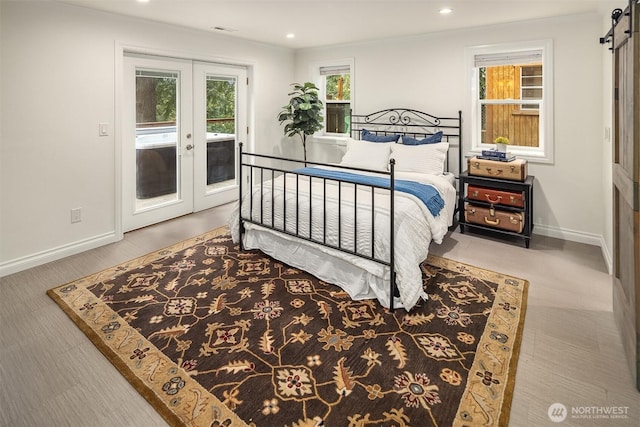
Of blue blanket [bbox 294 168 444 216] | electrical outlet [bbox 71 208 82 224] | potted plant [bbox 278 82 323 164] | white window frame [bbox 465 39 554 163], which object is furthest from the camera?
potted plant [bbox 278 82 323 164]

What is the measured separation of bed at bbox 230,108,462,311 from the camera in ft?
8.61

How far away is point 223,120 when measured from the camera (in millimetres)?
5359

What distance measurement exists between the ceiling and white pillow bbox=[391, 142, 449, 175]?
136 cm

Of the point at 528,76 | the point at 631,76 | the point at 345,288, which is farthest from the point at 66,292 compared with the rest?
the point at 528,76

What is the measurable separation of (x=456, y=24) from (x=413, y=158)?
1.57 m

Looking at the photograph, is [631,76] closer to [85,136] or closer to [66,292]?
[66,292]

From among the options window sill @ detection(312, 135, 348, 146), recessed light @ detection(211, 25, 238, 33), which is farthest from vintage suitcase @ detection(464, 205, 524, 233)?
recessed light @ detection(211, 25, 238, 33)

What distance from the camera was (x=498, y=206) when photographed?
391cm

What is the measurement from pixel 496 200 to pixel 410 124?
5.41 ft

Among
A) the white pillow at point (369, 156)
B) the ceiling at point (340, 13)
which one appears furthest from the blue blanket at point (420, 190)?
the ceiling at point (340, 13)

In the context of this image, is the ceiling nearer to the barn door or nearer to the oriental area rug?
the barn door

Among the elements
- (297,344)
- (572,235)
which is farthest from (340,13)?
(572,235)

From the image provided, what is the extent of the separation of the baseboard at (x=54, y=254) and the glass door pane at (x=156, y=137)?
678 mm

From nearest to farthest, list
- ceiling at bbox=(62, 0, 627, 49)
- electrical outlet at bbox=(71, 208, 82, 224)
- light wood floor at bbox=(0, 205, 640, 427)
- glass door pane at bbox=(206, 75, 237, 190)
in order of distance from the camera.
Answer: light wood floor at bbox=(0, 205, 640, 427) < ceiling at bbox=(62, 0, 627, 49) < electrical outlet at bbox=(71, 208, 82, 224) < glass door pane at bbox=(206, 75, 237, 190)
